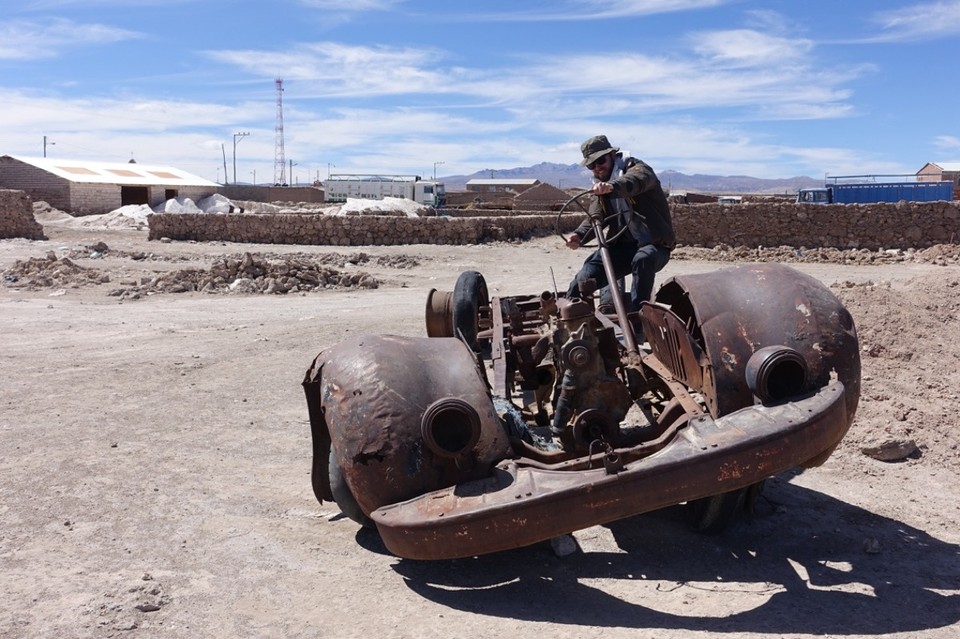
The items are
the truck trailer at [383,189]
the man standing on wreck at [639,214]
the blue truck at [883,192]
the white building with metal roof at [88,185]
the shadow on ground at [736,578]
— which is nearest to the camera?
the shadow on ground at [736,578]

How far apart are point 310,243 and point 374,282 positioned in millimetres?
10431

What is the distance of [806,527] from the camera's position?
4.50 metres

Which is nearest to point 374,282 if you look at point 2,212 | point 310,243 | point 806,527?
point 310,243

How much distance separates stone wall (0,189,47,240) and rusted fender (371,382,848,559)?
28588 mm

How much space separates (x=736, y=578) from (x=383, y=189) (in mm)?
63316

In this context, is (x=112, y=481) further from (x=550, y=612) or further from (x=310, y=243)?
(x=310, y=243)

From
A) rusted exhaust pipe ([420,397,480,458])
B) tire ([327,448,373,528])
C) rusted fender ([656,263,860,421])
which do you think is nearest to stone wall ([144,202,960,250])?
rusted fender ([656,263,860,421])

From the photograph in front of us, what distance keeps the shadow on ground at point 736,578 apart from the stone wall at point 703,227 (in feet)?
63.2

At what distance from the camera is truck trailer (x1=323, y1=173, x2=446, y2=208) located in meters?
60.3

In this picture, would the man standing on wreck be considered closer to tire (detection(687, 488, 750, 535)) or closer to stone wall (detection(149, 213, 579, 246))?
tire (detection(687, 488, 750, 535))

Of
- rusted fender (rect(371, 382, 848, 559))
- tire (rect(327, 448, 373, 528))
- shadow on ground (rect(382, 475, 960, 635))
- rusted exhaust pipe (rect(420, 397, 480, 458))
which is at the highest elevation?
rusted exhaust pipe (rect(420, 397, 480, 458))

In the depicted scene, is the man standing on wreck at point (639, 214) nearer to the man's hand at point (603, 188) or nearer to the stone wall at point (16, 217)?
the man's hand at point (603, 188)

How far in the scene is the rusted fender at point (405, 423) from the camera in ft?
11.9

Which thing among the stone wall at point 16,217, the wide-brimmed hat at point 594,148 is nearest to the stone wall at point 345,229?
the stone wall at point 16,217
